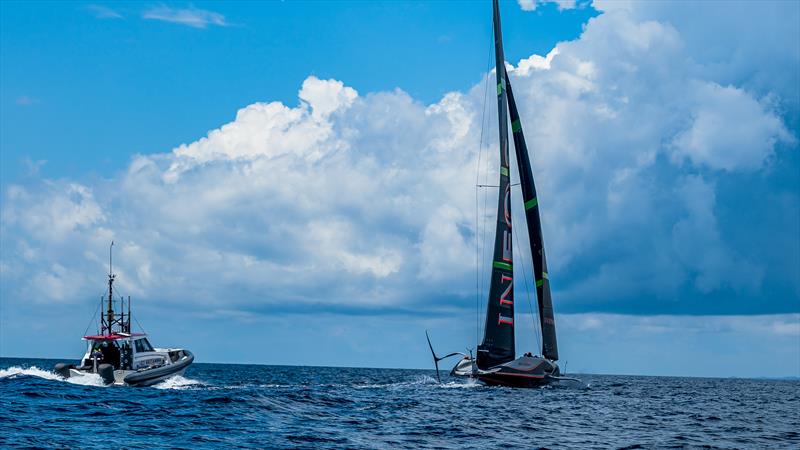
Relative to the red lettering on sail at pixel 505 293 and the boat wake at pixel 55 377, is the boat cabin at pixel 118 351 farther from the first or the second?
the red lettering on sail at pixel 505 293

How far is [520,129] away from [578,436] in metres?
38.2

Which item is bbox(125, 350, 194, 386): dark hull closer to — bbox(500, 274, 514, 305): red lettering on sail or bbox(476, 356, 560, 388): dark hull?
bbox(476, 356, 560, 388): dark hull

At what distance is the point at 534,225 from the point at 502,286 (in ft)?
25.4

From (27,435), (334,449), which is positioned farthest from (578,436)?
(27,435)

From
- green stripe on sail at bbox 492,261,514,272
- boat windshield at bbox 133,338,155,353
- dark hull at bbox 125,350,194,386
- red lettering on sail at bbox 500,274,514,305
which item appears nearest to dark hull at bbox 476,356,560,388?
red lettering on sail at bbox 500,274,514,305

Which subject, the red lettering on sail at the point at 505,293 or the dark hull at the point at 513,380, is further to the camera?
the red lettering on sail at the point at 505,293

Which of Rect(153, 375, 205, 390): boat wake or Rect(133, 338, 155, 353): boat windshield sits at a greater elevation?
Rect(133, 338, 155, 353): boat windshield

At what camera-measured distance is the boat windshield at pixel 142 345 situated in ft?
193

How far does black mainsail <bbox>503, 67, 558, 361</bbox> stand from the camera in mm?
69312

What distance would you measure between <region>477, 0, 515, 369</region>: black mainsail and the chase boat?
22.7m

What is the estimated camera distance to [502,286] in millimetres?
64250

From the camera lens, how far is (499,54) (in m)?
69.1

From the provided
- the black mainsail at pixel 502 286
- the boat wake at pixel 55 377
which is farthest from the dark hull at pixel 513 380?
the boat wake at pixel 55 377

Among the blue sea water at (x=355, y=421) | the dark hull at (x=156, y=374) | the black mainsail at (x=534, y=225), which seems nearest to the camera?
the blue sea water at (x=355, y=421)
